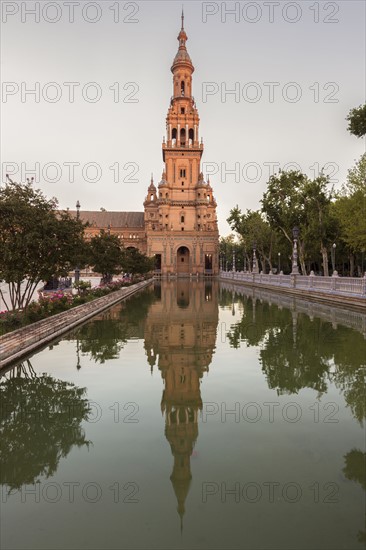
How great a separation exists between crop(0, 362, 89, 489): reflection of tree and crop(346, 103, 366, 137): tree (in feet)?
75.0

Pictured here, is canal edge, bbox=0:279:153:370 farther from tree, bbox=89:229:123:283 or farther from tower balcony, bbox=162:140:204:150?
tower balcony, bbox=162:140:204:150

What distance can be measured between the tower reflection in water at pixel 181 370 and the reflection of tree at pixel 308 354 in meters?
1.41

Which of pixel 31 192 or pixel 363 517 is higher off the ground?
pixel 31 192

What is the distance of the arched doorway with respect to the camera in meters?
97.2

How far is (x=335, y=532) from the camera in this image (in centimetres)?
355

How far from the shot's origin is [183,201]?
97750 millimetres

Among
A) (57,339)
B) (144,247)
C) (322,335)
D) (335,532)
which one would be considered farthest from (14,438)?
(144,247)

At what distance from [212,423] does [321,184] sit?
3840 cm

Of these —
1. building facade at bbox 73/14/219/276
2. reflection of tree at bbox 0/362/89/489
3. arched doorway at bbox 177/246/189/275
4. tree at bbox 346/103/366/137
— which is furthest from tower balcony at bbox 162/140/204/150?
reflection of tree at bbox 0/362/89/489

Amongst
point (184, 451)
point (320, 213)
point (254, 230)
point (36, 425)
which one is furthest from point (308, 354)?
point (254, 230)

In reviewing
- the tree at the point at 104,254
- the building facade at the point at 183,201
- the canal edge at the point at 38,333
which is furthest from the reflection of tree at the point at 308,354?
the building facade at the point at 183,201

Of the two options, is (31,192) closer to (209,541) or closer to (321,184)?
(209,541)

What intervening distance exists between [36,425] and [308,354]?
7194mm

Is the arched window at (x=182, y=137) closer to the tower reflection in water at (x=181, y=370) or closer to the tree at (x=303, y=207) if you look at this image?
the tree at (x=303, y=207)
